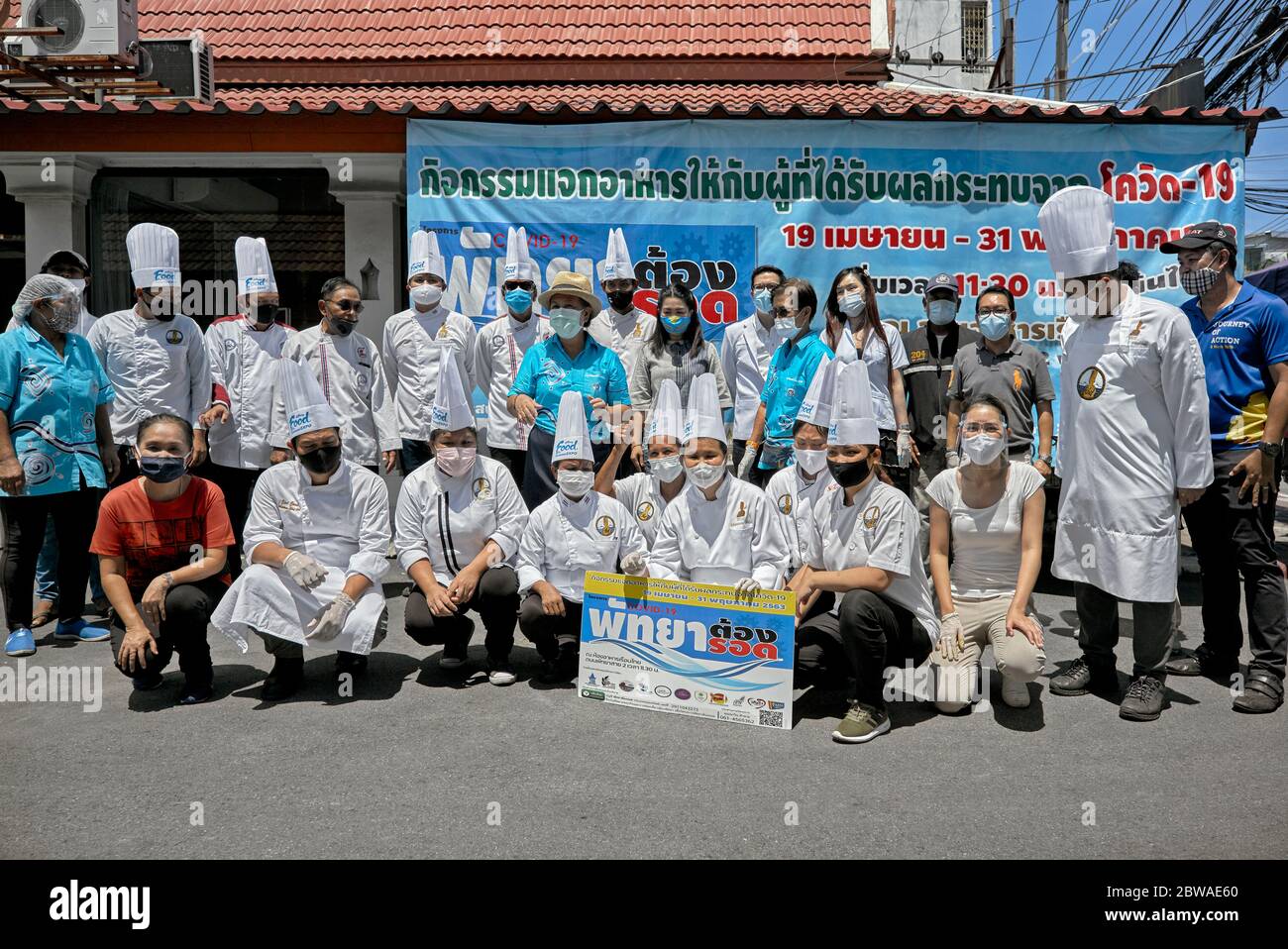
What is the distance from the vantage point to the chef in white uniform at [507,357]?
664 centimetres

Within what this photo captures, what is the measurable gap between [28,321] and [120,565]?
1919 millimetres

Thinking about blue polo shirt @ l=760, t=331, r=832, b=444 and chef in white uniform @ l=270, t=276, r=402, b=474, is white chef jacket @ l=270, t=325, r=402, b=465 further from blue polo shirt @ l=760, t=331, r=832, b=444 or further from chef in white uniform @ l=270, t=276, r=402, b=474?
blue polo shirt @ l=760, t=331, r=832, b=444

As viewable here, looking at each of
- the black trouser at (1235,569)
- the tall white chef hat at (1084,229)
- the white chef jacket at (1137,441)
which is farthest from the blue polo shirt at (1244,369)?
the tall white chef hat at (1084,229)

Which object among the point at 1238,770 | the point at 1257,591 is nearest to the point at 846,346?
the point at 1257,591

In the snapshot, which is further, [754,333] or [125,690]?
[754,333]

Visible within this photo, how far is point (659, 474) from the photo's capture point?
16.6 ft

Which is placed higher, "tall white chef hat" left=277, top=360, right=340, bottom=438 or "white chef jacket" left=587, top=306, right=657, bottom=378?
"white chef jacket" left=587, top=306, right=657, bottom=378

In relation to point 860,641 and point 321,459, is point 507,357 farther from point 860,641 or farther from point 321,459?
point 860,641

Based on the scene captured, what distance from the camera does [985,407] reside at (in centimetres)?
466

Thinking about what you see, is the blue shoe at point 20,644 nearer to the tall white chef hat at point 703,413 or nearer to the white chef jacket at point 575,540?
the white chef jacket at point 575,540

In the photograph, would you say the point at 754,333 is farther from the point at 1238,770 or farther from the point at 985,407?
the point at 1238,770

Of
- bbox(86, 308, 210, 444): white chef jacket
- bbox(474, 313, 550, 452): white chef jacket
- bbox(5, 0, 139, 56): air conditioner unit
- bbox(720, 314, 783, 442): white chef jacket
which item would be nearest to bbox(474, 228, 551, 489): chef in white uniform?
bbox(474, 313, 550, 452): white chef jacket

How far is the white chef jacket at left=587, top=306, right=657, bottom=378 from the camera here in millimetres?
6684

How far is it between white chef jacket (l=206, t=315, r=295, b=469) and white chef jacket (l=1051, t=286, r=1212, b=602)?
→ 15.9ft
